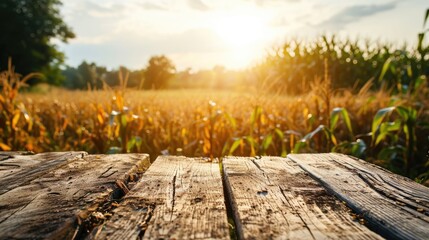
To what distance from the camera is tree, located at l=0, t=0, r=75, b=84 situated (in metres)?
29.9

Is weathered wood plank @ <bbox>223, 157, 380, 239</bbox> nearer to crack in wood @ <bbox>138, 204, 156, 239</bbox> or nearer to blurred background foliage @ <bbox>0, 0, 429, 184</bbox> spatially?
crack in wood @ <bbox>138, 204, 156, 239</bbox>

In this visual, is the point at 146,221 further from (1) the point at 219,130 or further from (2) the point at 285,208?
(1) the point at 219,130

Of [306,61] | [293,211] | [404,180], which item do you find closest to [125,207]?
[293,211]

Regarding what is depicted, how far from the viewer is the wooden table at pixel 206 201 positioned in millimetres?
988

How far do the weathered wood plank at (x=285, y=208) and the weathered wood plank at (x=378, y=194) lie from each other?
5cm

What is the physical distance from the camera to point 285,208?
45.6 inches

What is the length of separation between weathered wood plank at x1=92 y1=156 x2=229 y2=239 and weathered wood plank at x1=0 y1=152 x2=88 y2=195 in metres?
0.48

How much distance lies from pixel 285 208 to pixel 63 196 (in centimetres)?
74

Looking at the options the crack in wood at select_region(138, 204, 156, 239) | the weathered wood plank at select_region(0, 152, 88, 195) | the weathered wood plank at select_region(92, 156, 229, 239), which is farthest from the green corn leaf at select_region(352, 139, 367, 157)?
the crack in wood at select_region(138, 204, 156, 239)

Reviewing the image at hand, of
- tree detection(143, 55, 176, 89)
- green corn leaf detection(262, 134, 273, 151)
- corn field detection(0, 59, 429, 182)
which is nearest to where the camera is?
green corn leaf detection(262, 134, 273, 151)

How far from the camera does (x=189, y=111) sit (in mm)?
5105

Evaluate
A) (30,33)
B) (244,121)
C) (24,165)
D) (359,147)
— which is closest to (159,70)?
(30,33)

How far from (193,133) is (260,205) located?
A: 11.3 ft

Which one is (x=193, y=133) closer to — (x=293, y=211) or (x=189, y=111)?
(x=189, y=111)
